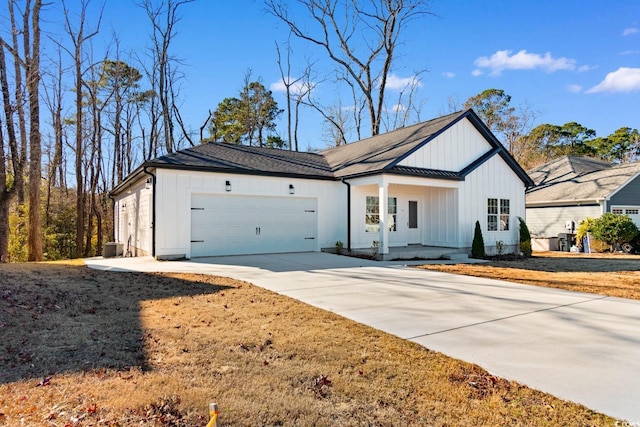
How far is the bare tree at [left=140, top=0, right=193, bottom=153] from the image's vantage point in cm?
2375

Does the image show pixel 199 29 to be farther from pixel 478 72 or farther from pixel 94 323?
pixel 94 323

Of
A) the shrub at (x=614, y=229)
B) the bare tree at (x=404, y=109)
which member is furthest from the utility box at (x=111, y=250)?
the bare tree at (x=404, y=109)

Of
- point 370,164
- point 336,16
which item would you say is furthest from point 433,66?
point 370,164

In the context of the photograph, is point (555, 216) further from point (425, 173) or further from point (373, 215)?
point (373, 215)

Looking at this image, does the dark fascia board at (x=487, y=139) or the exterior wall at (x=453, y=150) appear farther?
the dark fascia board at (x=487, y=139)

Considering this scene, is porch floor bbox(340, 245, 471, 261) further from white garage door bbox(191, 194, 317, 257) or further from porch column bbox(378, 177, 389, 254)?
white garage door bbox(191, 194, 317, 257)

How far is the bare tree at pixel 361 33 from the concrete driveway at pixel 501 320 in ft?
65.6

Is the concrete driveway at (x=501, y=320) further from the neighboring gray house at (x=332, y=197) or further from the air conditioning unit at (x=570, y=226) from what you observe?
the air conditioning unit at (x=570, y=226)

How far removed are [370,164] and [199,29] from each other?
15.9m

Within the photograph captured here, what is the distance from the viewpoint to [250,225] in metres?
12.7

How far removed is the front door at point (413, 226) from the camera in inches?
599

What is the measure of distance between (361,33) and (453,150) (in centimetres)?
1589

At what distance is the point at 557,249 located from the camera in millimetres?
20078

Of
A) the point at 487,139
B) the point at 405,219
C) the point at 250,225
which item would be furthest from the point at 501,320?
the point at 487,139
